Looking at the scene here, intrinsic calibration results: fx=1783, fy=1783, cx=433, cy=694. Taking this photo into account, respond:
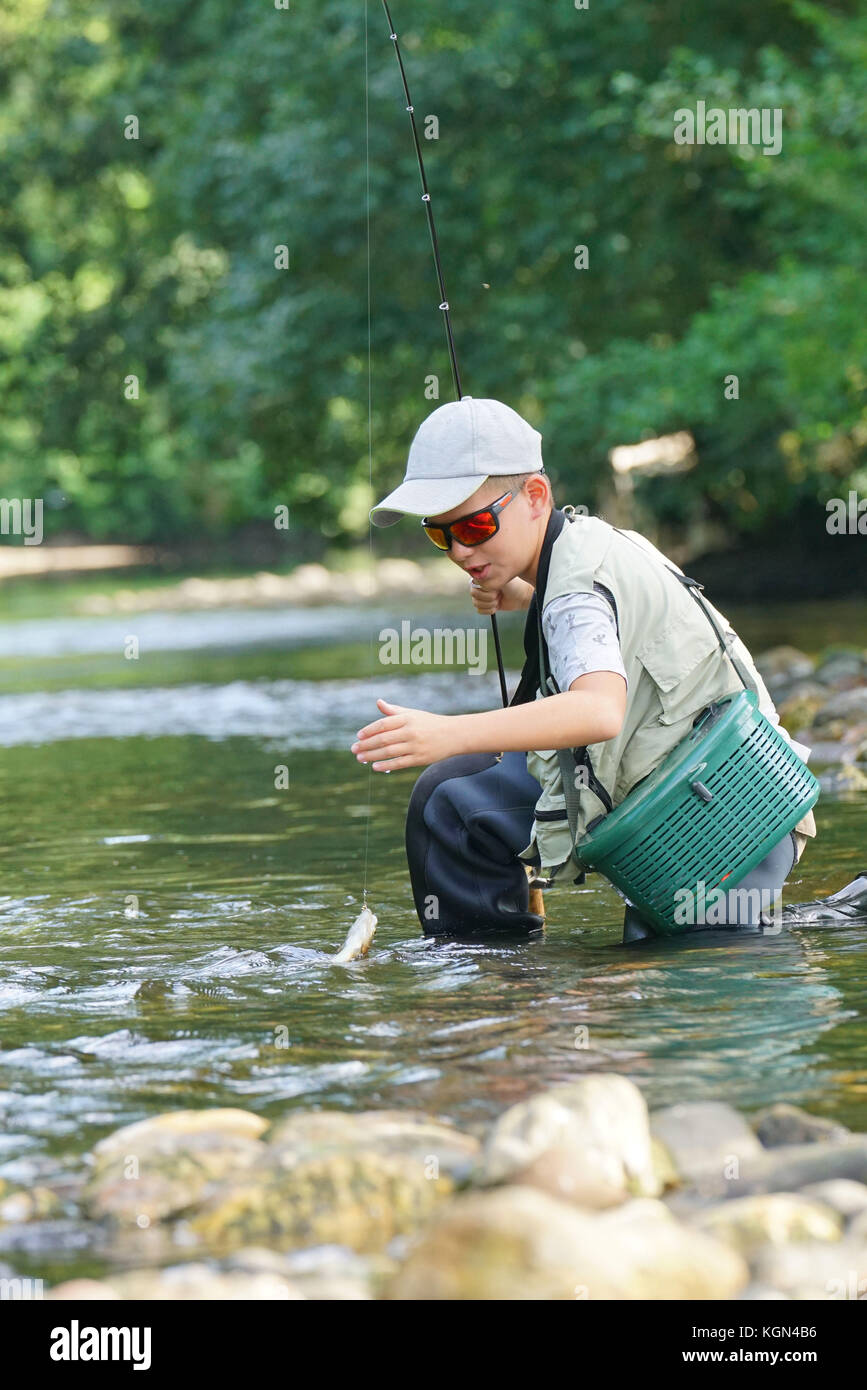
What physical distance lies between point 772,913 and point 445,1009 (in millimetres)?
952

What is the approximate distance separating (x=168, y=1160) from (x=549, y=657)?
1.43 metres

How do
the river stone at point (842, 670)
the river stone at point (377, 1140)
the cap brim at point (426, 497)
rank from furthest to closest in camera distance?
the river stone at point (842, 670), the cap brim at point (426, 497), the river stone at point (377, 1140)

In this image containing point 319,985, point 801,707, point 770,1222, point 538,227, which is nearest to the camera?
point 770,1222

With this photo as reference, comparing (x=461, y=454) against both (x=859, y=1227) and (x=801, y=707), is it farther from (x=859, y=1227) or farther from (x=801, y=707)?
(x=801, y=707)

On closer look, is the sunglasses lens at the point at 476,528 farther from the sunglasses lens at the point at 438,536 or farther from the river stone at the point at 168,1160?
the river stone at the point at 168,1160

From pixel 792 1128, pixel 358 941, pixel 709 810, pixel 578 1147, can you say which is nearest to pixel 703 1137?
pixel 792 1128

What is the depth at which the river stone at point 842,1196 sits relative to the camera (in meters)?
2.76

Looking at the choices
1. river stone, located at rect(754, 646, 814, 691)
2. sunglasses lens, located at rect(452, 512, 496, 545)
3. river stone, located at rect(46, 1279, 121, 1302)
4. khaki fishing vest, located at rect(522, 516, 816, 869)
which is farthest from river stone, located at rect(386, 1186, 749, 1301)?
river stone, located at rect(754, 646, 814, 691)

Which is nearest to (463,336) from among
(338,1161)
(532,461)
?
(532,461)

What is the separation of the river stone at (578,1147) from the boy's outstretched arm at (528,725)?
2.53ft

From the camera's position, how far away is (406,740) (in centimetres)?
347

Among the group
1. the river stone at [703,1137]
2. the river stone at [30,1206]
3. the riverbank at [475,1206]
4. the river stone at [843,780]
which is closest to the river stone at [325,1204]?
the riverbank at [475,1206]
